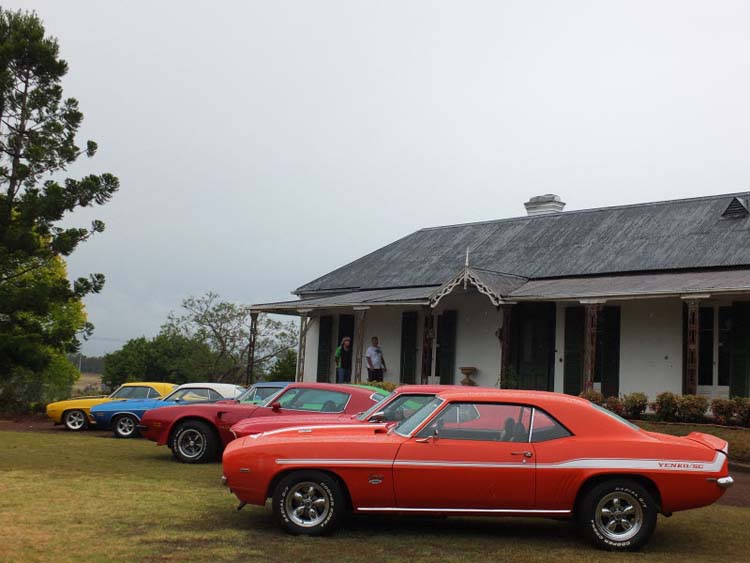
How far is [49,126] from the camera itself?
25844 mm

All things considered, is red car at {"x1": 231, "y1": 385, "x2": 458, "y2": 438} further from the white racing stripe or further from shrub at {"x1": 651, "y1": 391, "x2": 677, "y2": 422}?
shrub at {"x1": 651, "y1": 391, "x2": 677, "y2": 422}

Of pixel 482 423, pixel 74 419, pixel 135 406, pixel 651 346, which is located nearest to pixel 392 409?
pixel 482 423

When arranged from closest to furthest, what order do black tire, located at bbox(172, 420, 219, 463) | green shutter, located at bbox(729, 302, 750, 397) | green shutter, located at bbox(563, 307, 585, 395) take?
black tire, located at bbox(172, 420, 219, 463) → green shutter, located at bbox(729, 302, 750, 397) → green shutter, located at bbox(563, 307, 585, 395)

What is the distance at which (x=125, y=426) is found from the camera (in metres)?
17.3

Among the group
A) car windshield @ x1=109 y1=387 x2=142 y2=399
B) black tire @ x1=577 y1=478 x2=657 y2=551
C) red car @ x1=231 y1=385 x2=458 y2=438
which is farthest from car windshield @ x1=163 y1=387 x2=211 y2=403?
black tire @ x1=577 y1=478 x2=657 y2=551

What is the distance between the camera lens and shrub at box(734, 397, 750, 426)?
50.0 feet

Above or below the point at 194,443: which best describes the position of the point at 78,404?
above

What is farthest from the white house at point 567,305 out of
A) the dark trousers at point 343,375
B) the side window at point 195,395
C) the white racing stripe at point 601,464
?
the white racing stripe at point 601,464

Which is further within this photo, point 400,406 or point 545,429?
point 400,406

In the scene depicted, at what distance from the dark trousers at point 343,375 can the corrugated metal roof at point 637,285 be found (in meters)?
5.05

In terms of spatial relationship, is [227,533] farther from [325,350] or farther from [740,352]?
[325,350]

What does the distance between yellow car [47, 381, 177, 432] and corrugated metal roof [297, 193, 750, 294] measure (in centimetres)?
914

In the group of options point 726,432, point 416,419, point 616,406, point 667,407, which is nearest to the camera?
point 416,419

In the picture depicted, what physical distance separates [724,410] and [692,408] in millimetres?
701
